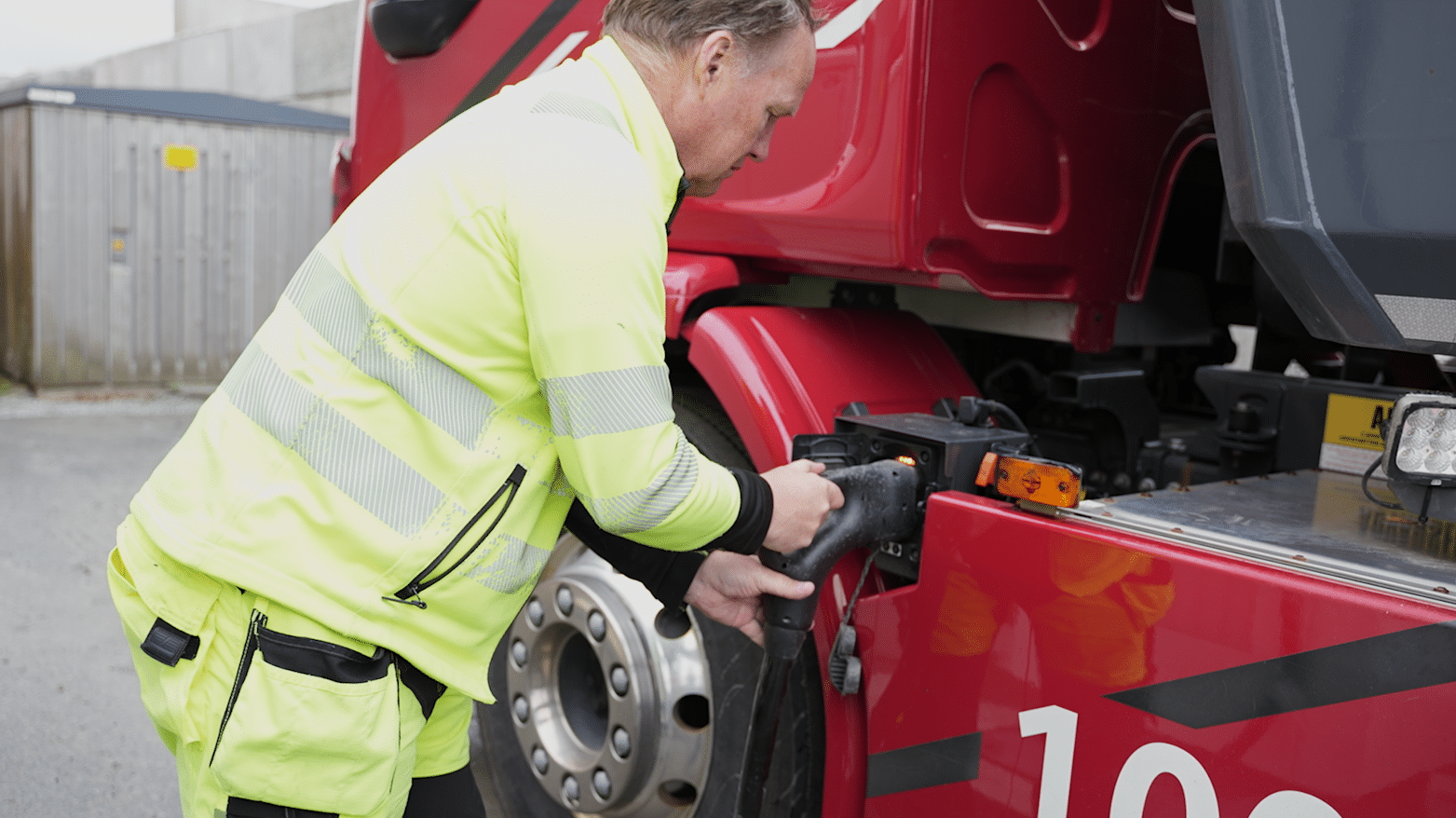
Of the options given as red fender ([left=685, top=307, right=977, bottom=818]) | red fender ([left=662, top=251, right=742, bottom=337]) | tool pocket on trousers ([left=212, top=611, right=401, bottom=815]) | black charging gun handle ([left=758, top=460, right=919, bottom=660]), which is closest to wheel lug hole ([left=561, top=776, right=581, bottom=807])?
red fender ([left=685, top=307, right=977, bottom=818])

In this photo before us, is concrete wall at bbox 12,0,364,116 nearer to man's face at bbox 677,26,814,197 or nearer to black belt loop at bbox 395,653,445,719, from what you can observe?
man's face at bbox 677,26,814,197

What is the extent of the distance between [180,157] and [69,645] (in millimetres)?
6166

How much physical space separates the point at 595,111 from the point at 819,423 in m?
0.86

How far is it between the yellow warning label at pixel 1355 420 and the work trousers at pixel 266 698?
1667mm

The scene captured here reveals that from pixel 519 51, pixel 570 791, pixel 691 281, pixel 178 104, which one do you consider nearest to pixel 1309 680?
pixel 691 281

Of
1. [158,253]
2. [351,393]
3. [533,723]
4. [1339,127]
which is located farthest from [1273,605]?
[158,253]

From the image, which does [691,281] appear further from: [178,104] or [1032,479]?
[178,104]

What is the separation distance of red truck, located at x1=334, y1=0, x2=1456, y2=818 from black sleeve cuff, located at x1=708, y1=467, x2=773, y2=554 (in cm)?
36

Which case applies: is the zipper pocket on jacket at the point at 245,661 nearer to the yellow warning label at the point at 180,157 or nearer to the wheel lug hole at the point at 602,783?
the wheel lug hole at the point at 602,783

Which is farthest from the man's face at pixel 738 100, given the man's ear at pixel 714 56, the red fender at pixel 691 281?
the red fender at pixel 691 281

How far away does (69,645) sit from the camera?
409 centimetres

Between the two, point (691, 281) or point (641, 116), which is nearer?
point (641, 116)

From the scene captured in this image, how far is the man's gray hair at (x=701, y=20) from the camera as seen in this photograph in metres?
1.41

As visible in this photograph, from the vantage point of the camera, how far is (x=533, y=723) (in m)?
2.52
